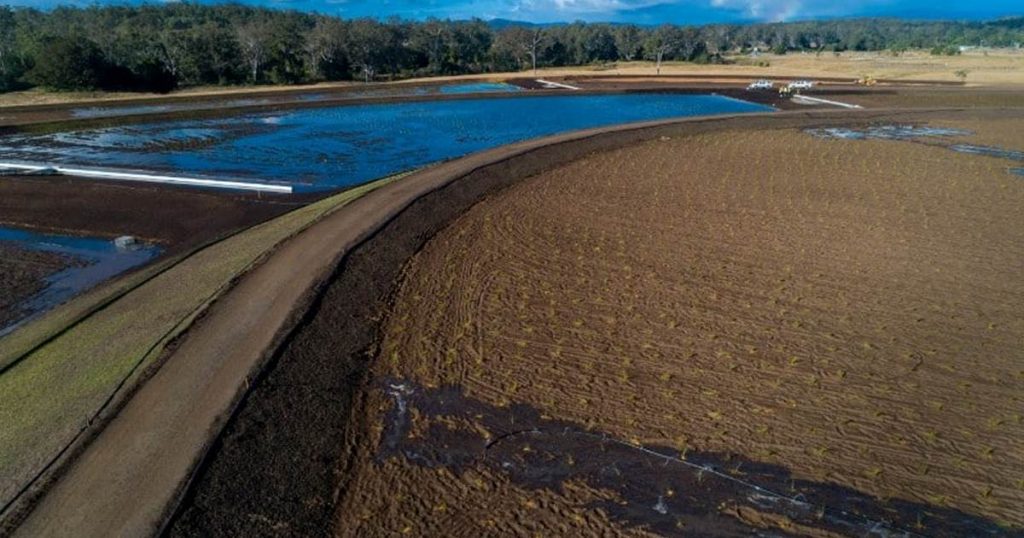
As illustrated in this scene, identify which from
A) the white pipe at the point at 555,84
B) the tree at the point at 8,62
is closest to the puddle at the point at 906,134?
the white pipe at the point at 555,84

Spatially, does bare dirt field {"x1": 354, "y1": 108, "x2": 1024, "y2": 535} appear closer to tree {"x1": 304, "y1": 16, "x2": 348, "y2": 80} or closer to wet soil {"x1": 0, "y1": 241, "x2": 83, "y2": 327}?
wet soil {"x1": 0, "y1": 241, "x2": 83, "y2": 327}

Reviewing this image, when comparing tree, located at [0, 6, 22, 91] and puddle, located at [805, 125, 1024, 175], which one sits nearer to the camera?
puddle, located at [805, 125, 1024, 175]

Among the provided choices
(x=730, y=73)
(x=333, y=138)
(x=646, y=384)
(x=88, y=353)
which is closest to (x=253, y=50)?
(x=333, y=138)

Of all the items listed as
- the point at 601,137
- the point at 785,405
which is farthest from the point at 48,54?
the point at 785,405

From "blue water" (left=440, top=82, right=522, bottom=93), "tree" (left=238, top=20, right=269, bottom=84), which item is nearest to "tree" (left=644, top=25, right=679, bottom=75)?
"blue water" (left=440, top=82, right=522, bottom=93)

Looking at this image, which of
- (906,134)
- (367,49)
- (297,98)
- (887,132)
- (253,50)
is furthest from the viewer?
(367,49)

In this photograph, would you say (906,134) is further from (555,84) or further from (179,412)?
(555,84)
